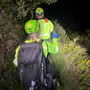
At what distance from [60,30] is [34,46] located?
4.20 metres

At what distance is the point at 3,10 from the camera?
501cm

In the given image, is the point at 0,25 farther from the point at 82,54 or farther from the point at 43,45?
the point at 82,54

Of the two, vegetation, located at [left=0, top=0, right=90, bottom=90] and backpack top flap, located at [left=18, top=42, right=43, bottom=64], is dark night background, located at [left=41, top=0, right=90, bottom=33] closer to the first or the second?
vegetation, located at [left=0, top=0, right=90, bottom=90]

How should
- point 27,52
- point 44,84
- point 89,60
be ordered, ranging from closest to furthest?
point 27,52, point 44,84, point 89,60

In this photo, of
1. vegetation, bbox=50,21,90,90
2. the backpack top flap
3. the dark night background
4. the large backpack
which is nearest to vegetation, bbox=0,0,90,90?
vegetation, bbox=50,21,90,90

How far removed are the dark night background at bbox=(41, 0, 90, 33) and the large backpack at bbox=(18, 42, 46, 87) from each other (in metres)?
10.6

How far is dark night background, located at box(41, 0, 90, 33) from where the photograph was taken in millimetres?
13516

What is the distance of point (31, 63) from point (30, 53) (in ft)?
0.71

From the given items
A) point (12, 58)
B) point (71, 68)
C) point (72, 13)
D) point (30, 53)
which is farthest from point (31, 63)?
point (72, 13)

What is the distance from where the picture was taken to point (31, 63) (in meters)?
3.02

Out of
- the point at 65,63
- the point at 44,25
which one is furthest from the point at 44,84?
the point at 65,63

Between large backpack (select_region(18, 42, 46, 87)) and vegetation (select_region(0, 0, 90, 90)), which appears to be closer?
large backpack (select_region(18, 42, 46, 87))

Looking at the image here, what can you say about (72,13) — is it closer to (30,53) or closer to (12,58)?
(12,58)

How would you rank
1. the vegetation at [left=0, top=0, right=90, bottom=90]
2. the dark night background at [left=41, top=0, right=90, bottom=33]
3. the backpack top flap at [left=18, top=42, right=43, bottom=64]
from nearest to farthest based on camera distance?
the backpack top flap at [left=18, top=42, right=43, bottom=64]
the vegetation at [left=0, top=0, right=90, bottom=90]
the dark night background at [left=41, top=0, right=90, bottom=33]
